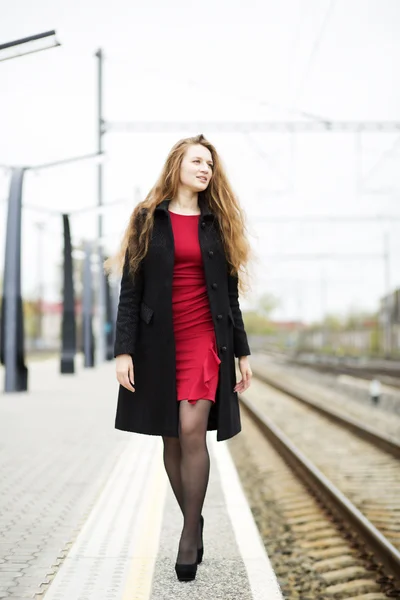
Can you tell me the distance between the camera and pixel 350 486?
8.09m

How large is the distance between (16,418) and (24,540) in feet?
24.8

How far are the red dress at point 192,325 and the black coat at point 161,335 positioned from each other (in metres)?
0.04

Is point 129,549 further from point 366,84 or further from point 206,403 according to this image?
point 366,84

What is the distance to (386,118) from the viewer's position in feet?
60.1

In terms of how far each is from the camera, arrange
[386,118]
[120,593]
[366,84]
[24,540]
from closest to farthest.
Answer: [120,593] < [24,540] < [366,84] < [386,118]

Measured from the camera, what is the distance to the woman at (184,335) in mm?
3590

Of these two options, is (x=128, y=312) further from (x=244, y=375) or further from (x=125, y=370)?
(x=244, y=375)

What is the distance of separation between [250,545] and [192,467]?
106 centimetres

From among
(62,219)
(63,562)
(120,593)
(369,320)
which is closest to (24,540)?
(63,562)

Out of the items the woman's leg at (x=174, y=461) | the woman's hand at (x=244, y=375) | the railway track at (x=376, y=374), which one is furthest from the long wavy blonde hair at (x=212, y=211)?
the railway track at (x=376, y=374)

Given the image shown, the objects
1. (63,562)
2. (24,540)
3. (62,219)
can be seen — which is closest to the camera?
(63,562)

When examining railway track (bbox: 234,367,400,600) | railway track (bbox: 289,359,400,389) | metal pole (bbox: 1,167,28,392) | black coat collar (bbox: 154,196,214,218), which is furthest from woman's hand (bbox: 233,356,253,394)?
railway track (bbox: 289,359,400,389)

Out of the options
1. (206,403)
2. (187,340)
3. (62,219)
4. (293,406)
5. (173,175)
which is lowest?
(293,406)

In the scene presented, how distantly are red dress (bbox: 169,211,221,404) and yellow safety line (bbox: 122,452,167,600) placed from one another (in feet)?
2.86
